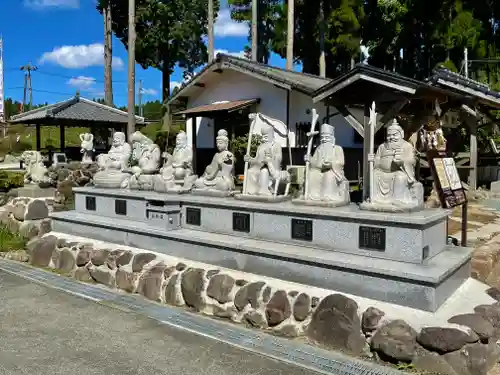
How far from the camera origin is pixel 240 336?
5.72 metres

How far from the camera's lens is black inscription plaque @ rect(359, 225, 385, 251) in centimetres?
601

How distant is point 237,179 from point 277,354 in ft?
31.4

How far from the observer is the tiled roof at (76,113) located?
69.1 feet

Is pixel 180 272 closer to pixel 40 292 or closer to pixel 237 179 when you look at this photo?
pixel 40 292

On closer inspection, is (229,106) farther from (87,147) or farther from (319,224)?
(319,224)

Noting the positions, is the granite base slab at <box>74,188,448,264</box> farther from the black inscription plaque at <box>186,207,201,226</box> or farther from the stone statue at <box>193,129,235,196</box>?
the stone statue at <box>193,129,235,196</box>

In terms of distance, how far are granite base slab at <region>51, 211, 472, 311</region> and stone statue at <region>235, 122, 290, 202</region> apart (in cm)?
84

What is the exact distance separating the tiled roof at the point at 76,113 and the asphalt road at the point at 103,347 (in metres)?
16.0

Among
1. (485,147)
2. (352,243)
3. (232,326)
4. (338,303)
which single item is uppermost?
(485,147)

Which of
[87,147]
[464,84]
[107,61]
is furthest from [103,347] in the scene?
[107,61]

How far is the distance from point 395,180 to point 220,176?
10.6 feet

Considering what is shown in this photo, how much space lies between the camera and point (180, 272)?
7.31m

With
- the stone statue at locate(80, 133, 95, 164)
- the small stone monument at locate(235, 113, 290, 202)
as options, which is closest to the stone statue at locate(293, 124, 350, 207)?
the small stone monument at locate(235, 113, 290, 202)

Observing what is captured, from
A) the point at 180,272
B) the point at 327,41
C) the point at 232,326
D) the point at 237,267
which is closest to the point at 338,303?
the point at 232,326
